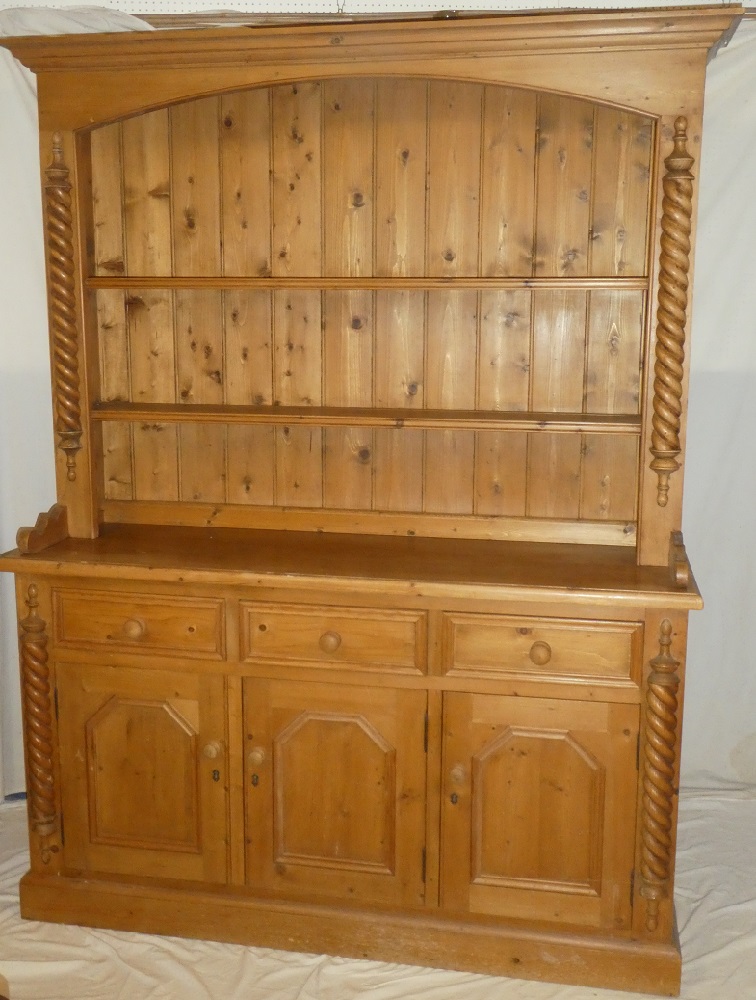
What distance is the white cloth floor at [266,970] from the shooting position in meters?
2.21

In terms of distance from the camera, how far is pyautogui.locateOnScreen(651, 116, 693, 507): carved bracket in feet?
6.82

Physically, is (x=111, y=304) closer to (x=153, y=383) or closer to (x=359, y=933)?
(x=153, y=383)

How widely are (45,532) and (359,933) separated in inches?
49.0

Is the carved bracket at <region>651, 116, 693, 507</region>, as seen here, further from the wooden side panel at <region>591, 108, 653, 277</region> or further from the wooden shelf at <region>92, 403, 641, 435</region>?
the wooden side panel at <region>591, 108, 653, 277</region>

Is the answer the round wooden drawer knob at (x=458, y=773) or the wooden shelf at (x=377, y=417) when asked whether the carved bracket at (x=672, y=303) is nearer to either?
the wooden shelf at (x=377, y=417)

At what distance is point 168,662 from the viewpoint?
2.33 m

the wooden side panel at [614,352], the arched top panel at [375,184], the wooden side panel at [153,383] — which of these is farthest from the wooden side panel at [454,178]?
the wooden side panel at [153,383]

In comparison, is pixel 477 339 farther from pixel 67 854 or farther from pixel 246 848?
pixel 67 854

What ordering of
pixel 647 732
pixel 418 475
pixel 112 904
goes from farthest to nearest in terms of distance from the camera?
pixel 418 475 → pixel 112 904 → pixel 647 732

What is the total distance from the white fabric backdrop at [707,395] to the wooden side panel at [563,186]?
372mm

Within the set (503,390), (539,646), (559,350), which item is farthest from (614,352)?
(539,646)

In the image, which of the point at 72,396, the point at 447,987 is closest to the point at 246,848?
the point at 447,987

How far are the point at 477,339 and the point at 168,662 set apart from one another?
1137 mm

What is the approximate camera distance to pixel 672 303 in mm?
2113
